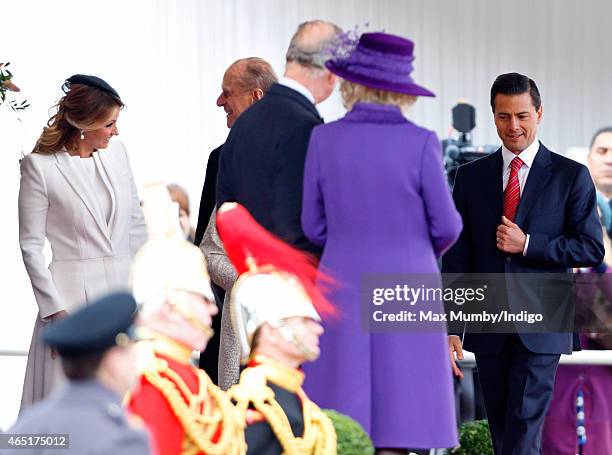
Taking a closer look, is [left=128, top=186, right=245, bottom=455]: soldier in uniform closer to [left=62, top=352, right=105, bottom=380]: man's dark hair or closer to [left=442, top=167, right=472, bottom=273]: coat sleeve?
[left=62, top=352, right=105, bottom=380]: man's dark hair

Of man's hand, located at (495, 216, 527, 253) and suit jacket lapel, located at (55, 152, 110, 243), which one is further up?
suit jacket lapel, located at (55, 152, 110, 243)

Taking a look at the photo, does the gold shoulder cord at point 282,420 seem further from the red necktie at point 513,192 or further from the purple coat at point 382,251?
the red necktie at point 513,192

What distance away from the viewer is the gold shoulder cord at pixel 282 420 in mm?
3424

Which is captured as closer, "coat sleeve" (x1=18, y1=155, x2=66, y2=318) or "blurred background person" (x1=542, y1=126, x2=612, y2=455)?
"coat sleeve" (x1=18, y1=155, x2=66, y2=318)

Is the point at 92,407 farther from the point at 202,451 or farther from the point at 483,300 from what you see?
the point at 483,300

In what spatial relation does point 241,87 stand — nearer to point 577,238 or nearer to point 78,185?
point 78,185

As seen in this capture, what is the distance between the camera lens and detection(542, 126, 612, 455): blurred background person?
18.5 ft

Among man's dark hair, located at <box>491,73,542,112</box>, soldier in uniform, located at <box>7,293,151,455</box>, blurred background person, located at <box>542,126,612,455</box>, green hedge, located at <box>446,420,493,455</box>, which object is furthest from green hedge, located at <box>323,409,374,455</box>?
green hedge, located at <box>446,420,493,455</box>

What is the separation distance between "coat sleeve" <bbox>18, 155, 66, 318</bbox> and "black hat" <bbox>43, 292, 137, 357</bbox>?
219 centimetres

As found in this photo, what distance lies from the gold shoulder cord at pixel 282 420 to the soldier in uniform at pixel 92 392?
69cm

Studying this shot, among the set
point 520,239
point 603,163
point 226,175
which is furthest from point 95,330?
point 603,163

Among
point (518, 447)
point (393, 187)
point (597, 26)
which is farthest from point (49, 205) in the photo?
point (597, 26)

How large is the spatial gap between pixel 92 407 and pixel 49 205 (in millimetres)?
2399

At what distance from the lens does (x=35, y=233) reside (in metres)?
4.98
